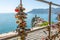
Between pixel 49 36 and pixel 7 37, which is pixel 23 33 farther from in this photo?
pixel 49 36

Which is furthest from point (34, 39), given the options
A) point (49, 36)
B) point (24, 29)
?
point (24, 29)

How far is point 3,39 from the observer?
105cm

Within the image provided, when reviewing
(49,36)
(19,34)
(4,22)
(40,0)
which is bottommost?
(4,22)

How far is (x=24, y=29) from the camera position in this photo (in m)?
1.29

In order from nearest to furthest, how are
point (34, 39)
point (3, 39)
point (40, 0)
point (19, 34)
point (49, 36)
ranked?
point (3, 39) → point (19, 34) → point (40, 0) → point (49, 36) → point (34, 39)

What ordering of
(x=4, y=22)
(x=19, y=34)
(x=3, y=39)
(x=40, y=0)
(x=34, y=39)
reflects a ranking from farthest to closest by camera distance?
(x=4, y=22) → (x=34, y=39) → (x=40, y=0) → (x=19, y=34) → (x=3, y=39)

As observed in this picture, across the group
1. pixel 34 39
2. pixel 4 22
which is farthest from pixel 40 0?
pixel 4 22

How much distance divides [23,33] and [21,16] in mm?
129

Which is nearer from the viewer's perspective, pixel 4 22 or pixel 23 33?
pixel 23 33

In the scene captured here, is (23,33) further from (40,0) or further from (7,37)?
(40,0)

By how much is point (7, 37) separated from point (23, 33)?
211mm

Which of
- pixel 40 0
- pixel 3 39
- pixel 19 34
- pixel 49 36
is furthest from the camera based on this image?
pixel 49 36

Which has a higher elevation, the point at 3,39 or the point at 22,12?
the point at 22,12

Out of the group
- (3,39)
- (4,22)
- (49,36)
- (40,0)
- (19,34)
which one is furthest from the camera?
(4,22)
